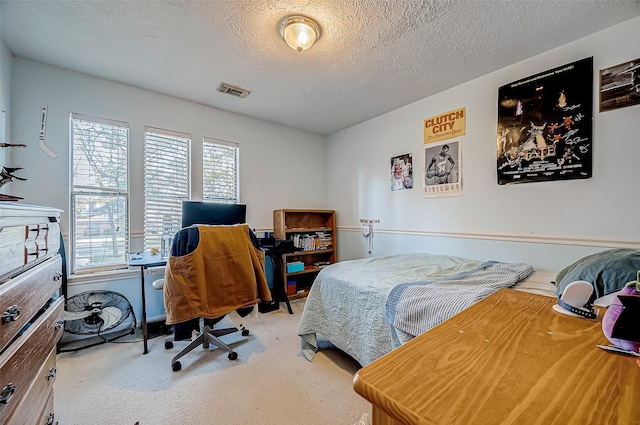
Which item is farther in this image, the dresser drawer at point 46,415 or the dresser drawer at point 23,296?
the dresser drawer at point 46,415

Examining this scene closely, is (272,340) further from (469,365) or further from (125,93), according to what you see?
(125,93)

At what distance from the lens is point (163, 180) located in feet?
9.46

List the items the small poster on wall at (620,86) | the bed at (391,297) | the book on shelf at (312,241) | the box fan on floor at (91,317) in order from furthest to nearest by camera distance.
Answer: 1. the book on shelf at (312,241)
2. the box fan on floor at (91,317)
3. the small poster on wall at (620,86)
4. the bed at (391,297)

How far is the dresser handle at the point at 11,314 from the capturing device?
714 mm

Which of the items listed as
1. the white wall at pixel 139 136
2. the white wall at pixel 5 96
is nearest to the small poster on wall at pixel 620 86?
the white wall at pixel 139 136

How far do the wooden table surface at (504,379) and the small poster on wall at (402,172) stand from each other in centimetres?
250

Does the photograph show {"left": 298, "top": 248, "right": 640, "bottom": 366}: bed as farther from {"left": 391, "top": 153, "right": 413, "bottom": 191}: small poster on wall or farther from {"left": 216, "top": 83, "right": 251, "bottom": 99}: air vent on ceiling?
{"left": 216, "top": 83, "right": 251, "bottom": 99}: air vent on ceiling

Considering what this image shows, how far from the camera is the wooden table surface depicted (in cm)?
41

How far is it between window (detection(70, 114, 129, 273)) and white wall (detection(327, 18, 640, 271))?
281 cm

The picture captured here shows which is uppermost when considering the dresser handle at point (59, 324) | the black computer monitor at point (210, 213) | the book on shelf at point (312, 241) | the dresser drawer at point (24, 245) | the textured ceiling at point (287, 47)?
the textured ceiling at point (287, 47)

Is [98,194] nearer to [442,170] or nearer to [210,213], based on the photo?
[210,213]

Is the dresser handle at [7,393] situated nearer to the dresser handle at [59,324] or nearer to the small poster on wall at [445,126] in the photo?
the dresser handle at [59,324]

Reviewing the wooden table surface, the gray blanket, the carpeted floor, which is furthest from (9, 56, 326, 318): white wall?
the wooden table surface

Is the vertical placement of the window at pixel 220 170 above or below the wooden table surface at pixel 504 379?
above
